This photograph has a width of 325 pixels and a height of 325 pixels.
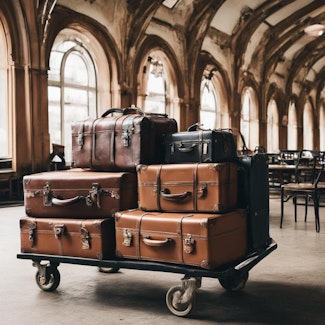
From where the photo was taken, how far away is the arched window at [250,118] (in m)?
21.6

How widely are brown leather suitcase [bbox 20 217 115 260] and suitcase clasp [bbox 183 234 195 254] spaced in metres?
0.66

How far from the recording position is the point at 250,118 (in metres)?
22.0

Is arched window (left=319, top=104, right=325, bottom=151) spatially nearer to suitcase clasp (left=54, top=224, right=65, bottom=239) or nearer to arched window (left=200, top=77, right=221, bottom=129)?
arched window (left=200, top=77, right=221, bottom=129)

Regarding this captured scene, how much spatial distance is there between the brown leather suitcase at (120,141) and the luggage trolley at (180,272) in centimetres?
73

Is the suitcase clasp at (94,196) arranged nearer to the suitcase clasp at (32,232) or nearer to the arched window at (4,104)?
the suitcase clasp at (32,232)

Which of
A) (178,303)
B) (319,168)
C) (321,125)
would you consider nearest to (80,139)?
(178,303)

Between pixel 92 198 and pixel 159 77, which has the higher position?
pixel 159 77

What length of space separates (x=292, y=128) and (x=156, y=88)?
1357 cm

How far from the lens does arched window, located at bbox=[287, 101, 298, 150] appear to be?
2672cm

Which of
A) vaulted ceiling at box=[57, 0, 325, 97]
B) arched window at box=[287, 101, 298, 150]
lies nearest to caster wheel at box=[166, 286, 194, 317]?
vaulted ceiling at box=[57, 0, 325, 97]

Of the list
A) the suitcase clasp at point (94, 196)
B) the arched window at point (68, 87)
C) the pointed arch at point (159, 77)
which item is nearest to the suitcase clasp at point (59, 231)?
the suitcase clasp at point (94, 196)

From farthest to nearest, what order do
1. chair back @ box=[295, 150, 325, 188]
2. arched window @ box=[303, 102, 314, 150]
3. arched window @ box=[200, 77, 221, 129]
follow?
arched window @ box=[303, 102, 314, 150] < arched window @ box=[200, 77, 221, 129] < chair back @ box=[295, 150, 325, 188]

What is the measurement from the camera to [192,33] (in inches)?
622

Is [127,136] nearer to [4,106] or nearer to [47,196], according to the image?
[47,196]
